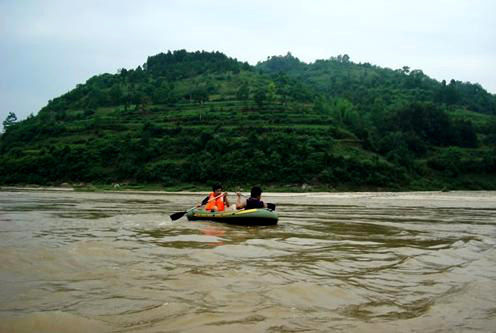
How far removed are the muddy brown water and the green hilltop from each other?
45192mm

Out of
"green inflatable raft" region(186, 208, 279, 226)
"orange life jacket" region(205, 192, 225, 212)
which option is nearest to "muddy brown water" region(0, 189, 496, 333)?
"green inflatable raft" region(186, 208, 279, 226)

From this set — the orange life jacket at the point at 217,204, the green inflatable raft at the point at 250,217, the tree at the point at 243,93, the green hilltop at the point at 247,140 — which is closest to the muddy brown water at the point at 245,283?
the green inflatable raft at the point at 250,217

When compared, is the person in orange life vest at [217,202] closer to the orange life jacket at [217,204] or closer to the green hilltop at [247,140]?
the orange life jacket at [217,204]

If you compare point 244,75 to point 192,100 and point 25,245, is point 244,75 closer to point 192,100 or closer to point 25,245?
point 192,100

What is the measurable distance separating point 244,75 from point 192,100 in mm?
19049

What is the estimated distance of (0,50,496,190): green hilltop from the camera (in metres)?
59.6

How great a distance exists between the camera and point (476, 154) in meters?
67.9

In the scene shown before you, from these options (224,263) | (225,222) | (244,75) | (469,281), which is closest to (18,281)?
(224,263)

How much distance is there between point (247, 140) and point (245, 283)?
5772 centimetres

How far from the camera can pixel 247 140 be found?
64.5 metres

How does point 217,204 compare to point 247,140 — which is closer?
point 217,204

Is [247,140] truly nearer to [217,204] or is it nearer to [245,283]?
[217,204]

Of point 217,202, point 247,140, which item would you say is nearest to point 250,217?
point 217,202

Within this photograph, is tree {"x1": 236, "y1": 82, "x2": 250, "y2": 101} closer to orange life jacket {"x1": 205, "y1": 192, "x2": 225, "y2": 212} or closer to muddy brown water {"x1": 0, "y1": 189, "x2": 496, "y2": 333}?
orange life jacket {"x1": 205, "y1": 192, "x2": 225, "y2": 212}
